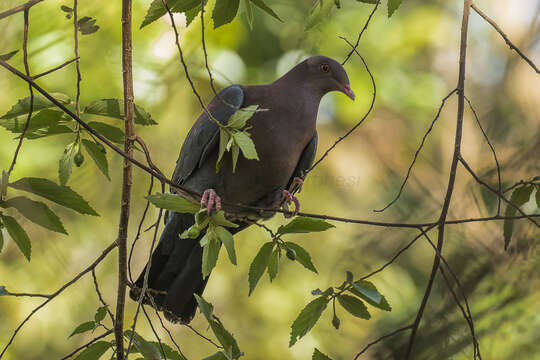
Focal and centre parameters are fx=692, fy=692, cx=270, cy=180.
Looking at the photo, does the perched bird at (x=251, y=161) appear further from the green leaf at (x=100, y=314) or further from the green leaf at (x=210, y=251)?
the green leaf at (x=210, y=251)

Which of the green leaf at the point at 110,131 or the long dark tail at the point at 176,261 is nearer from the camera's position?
the green leaf at the point at 110,131

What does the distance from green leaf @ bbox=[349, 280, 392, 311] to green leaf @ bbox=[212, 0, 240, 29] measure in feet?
2.35

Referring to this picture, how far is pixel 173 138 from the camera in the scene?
14.1 ft

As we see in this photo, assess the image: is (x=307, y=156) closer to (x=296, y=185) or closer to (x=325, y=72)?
(x=296, y=185)

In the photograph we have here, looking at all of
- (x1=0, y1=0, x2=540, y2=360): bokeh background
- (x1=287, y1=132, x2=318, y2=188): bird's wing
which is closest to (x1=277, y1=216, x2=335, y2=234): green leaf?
(x1=0, y1=0, x2=540, y2=360): bokeh background

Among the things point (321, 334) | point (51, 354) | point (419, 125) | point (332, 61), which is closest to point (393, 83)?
point (419, 125)

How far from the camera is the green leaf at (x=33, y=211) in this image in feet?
5.13

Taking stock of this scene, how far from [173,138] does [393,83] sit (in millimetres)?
1753

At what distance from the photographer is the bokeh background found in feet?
10.5

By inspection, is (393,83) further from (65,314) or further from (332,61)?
(65,314)

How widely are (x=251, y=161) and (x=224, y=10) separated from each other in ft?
3.53

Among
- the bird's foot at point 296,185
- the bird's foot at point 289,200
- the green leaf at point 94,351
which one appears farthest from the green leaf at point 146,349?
the bird's foot at point 296,185

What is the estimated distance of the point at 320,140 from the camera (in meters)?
4.91

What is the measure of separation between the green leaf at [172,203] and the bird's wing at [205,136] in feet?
3.42
